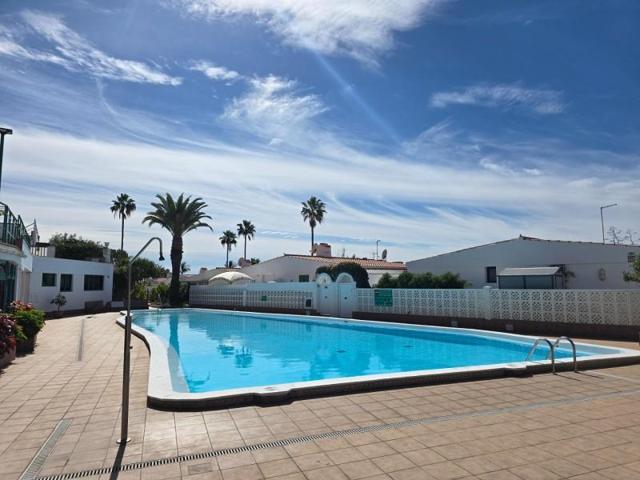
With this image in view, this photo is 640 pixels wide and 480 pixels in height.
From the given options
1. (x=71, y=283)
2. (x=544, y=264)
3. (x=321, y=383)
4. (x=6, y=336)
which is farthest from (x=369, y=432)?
(x=71, y=283)

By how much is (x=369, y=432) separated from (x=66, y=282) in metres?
30.2

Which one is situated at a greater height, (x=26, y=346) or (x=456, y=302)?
(x=456, y=302)

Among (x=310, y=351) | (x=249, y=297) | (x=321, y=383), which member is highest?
(x=249, y=297)

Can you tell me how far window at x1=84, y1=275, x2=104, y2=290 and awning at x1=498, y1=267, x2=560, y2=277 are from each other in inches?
1112

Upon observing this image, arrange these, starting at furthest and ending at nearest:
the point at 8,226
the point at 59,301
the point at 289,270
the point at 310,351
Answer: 1. the point at 289,270
2. the point at 59,301
3. the point at 310,351
4. the point at 8,226

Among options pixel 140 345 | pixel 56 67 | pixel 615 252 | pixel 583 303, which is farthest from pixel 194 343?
pixel 615 252

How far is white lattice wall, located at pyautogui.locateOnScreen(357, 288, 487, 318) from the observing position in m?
19.7

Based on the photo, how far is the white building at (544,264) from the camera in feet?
69.2

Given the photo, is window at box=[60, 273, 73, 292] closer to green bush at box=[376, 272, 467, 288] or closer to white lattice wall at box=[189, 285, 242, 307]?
white lattice wall at box=[189, 285, 242, 307]

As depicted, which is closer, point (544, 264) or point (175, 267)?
point (544, 264)

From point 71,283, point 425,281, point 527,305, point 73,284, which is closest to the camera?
point 527,305

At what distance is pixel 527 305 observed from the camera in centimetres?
1778

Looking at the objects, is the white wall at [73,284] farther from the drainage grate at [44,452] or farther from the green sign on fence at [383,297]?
the drainage grate at [44,452]

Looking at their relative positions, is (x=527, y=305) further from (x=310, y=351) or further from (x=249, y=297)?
(x=249, y=297)
